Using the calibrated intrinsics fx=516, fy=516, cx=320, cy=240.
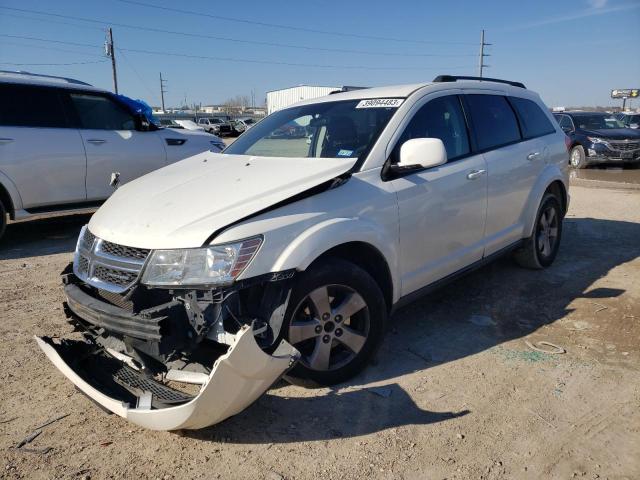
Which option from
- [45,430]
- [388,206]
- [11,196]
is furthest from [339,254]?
[11,196]

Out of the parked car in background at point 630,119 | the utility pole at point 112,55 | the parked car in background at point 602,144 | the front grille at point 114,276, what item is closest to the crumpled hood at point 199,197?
the front grille at point 114,276

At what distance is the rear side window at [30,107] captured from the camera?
6.20m

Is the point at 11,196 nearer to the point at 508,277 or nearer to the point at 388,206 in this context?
the point at 388,206

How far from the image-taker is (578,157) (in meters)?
15.3

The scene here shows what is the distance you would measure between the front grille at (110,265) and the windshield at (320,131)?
4.55 feet

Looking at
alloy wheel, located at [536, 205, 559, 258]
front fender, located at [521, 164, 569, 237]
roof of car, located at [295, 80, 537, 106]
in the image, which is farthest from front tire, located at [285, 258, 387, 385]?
alloy wheel, located at [536, 205, 559, 258]

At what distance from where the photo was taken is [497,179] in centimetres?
429

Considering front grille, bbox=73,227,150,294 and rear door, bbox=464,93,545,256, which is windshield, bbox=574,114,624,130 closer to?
rear door, bbox=464,93,545,256

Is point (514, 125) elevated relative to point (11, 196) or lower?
elevated

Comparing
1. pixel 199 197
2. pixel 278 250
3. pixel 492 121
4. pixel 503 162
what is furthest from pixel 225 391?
pixel 492 121

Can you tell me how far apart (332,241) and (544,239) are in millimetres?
3377

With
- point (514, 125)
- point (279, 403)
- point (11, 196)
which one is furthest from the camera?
point (11, 196)

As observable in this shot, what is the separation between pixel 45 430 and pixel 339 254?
1.86 meters

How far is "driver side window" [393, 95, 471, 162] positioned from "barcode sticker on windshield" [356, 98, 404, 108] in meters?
0.16
